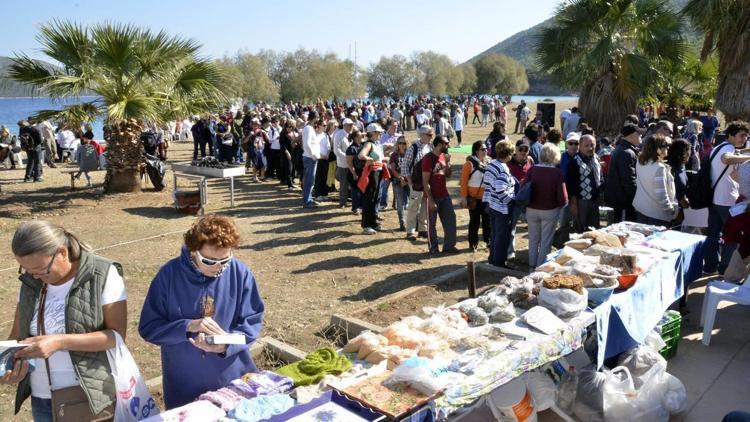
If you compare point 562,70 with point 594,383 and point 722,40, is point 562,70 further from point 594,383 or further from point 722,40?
point 594,383

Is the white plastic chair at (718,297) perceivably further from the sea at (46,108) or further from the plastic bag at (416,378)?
the sea at (46,108)

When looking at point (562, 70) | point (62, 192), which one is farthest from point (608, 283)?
point (62, 192)

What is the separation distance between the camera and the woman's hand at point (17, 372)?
2707 millimetres

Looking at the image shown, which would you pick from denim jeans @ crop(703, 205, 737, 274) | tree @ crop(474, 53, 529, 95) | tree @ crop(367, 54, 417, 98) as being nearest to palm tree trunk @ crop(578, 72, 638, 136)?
denim jeans @ crop(703, 205, 737, 274)

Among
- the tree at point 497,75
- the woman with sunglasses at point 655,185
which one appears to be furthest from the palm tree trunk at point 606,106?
the tree at point 497,75

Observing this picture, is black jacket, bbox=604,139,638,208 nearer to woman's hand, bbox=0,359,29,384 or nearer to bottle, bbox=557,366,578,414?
bottle, bbox=557,366,578,414

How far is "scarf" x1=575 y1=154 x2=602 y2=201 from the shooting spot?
749cm

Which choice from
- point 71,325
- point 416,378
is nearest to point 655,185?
point 416,378

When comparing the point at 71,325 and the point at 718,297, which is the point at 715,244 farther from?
the point at 71,325

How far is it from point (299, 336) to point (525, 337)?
2732mm

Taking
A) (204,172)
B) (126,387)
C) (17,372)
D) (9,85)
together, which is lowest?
(126,387)

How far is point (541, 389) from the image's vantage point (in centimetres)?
406

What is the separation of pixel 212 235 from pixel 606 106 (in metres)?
15.0

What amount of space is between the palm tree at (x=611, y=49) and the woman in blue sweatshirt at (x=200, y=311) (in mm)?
13606
